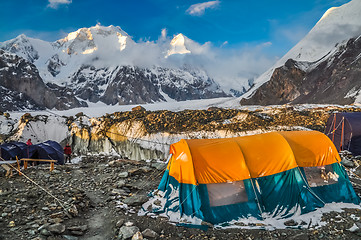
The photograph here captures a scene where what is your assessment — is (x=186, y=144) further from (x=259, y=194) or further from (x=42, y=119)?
(x=42, y=119)

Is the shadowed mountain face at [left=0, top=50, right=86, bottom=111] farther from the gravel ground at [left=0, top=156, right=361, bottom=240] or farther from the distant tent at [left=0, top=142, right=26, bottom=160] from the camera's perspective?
the gravel ground at [left=0, top=156, right=361, bottom=240]

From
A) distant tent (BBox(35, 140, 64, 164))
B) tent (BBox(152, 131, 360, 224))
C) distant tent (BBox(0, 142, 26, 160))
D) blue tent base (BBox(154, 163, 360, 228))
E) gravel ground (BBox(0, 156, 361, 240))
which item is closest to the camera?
gravel ground (BBox(0, 156, 361, 240))

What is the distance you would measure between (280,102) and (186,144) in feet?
205

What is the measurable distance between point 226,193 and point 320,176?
11.1ft

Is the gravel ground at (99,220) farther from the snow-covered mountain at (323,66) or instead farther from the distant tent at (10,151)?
the snow-covered mountain at (323,66)

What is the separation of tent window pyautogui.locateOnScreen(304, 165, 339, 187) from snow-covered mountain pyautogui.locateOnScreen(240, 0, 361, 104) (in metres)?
39.8

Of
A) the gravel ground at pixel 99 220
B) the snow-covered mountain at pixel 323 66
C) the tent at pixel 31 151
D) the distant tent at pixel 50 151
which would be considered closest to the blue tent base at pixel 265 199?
the gravel ground at pixel 99 220

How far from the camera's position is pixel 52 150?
49.8ft

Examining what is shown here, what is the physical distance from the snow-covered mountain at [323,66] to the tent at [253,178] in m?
40.2

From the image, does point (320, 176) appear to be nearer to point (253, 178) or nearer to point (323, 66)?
point (253, 178)

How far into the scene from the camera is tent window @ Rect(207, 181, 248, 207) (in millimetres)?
6734

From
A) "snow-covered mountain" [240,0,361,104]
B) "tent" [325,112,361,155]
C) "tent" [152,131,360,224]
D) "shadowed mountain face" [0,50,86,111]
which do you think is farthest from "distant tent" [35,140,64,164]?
"shadowed mountain face" [0,50,86,111]

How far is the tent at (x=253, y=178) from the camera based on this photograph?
6672mm

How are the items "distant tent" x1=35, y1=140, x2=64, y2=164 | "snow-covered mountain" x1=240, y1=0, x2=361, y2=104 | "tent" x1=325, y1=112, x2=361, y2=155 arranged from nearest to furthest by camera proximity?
1. "tent" x1=325, y1=112, x2=361, y2=155
2. "distant tent" x1=35, y1=140, x2=64, y2=164
3. "snow-covered mountain" x1=240, y1=0, x2=361, y2=104
